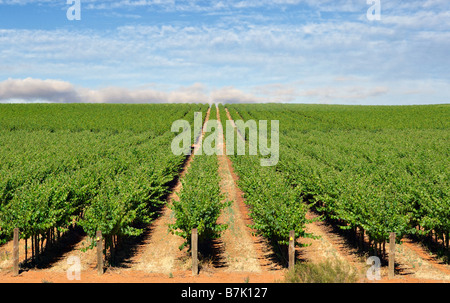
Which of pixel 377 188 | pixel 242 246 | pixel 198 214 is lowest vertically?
pixel 242 246

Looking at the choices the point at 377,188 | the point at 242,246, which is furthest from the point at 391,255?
the point at 242,246

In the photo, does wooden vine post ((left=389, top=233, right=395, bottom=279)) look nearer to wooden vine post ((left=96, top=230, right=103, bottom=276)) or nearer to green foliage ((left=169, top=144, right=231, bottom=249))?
green foliage ((left=169, top=144, right=231, bottom=249))

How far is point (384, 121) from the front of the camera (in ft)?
226

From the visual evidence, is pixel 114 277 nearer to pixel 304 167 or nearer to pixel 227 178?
pixel 304 167

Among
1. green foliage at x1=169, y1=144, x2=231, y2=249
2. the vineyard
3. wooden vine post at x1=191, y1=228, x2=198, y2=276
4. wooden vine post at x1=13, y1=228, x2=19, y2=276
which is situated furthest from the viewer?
green foliage at x1=169, y1=144, x2=231, y2=249

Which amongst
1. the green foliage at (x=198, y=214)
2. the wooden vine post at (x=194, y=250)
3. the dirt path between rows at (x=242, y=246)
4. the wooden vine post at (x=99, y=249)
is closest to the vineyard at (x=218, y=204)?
the green foliage at (x=198, y=214)

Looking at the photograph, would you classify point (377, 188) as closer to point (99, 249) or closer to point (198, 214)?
point (198, 214)

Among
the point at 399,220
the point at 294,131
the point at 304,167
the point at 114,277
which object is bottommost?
the point at 114,277

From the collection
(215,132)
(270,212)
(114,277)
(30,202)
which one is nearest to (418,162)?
(270,212)

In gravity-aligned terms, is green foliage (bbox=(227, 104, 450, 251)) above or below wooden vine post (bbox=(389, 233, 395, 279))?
above

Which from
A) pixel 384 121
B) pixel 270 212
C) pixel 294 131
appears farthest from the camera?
pixel 384 121

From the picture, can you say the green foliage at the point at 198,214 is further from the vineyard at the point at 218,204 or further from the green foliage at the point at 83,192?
the green foliage at the point at 83,192

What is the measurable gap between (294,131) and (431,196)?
44.0 meters

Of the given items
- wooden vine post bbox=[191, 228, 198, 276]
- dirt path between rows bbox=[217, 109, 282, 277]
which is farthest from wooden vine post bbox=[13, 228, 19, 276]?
dirt path between rows bbox=[217, 109, 282, 277]
